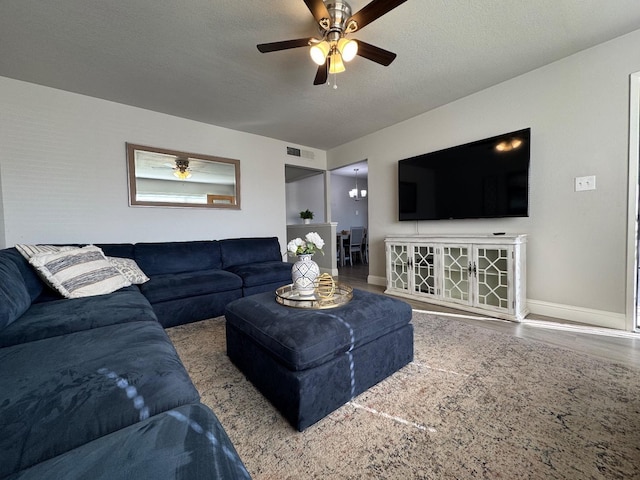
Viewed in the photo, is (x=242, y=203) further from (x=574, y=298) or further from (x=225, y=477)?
(x=574, y=298)

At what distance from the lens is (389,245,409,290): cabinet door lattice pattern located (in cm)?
346

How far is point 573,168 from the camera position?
243 cm

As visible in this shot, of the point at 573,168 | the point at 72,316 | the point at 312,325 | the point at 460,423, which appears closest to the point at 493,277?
the point at 573,168

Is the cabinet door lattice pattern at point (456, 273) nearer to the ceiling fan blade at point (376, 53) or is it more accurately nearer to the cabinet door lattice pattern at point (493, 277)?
the cabinet door lattice pattern at point (493, 277)

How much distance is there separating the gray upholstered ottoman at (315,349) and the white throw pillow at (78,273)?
1.16m

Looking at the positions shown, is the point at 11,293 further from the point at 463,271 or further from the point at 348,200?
the point at 348,200

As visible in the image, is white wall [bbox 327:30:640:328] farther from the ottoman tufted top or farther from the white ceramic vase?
the white ceramic vase

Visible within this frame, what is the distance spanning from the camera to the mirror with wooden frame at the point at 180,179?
325cm

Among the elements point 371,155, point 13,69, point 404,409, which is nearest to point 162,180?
point 13,69

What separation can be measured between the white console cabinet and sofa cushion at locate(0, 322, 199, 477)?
111 inches

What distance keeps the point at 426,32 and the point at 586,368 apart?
265 centimetres

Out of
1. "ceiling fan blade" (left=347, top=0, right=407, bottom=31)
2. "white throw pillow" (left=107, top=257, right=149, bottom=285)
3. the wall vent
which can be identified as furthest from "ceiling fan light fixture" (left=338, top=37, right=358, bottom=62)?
the wall vent

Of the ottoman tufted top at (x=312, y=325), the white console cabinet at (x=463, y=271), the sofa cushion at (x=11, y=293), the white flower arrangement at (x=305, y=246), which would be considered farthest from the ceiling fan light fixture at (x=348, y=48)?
the sofa cushion at (x=11, y=293)

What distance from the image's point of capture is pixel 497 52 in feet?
7.59
